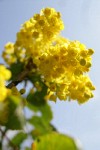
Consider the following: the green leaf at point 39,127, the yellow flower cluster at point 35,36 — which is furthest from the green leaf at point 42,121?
the yellow flower cluster at point 35,36

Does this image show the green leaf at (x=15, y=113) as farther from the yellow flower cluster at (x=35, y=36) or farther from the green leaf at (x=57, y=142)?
the yellow flower cluster at (x=35, y=36)

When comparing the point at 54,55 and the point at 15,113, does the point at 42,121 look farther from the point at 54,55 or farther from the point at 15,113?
the point at 54,55

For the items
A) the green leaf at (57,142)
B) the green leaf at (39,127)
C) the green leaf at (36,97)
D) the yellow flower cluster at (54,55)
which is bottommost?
the green leaf at (57,142)

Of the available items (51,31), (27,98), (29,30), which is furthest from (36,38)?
(27,98)

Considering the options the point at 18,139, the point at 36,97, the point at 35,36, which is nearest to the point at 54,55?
the point at 35,36

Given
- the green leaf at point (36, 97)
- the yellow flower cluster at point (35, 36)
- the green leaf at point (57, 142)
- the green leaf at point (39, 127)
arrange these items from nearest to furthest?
the green leaf at point (57, 142) → the green leaf at point (39, 127) → the green leaf at point (36, 97) → the yellow flower cluster at point (35, 36)

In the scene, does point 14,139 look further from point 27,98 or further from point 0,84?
point 27,98

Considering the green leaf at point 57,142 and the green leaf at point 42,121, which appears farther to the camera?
the green leaf at point 42,121
